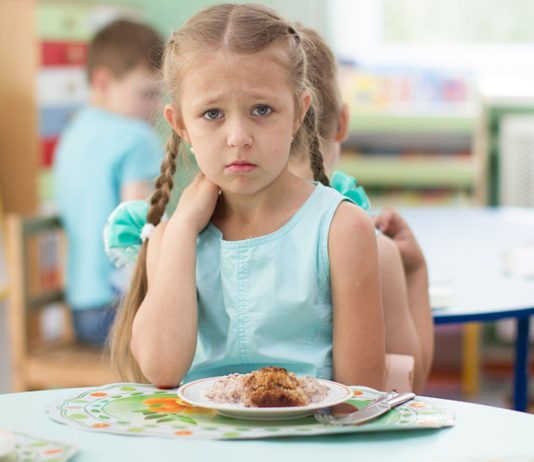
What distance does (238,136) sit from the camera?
1.23 meters

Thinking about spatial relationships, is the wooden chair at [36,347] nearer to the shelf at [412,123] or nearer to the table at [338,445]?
the shelf at [412,123]

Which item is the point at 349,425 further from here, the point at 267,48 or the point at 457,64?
the point at 457,64

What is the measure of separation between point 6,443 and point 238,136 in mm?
464

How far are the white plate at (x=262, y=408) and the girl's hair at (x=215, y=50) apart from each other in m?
0.40

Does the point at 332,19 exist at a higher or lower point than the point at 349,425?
higher

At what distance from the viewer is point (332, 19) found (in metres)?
4.61

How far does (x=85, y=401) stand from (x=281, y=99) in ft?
1.40

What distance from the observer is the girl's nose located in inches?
48.4

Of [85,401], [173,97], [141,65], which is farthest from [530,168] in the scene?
[85,401]

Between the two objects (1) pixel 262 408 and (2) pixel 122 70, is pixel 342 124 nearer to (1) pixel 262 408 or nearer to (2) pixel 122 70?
(1) pixel 262 408

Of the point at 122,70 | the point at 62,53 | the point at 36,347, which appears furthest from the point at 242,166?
the point at 62,53

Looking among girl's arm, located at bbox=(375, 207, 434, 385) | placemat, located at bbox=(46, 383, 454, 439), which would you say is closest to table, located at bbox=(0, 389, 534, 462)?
placemat, located at bbox=(46, 383, 454, 439)

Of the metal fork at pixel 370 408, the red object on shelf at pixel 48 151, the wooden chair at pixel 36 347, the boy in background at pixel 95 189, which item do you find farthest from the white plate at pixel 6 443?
the red object on shelf at pixel 48 151

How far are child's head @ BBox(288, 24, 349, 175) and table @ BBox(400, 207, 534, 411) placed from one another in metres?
0.32
